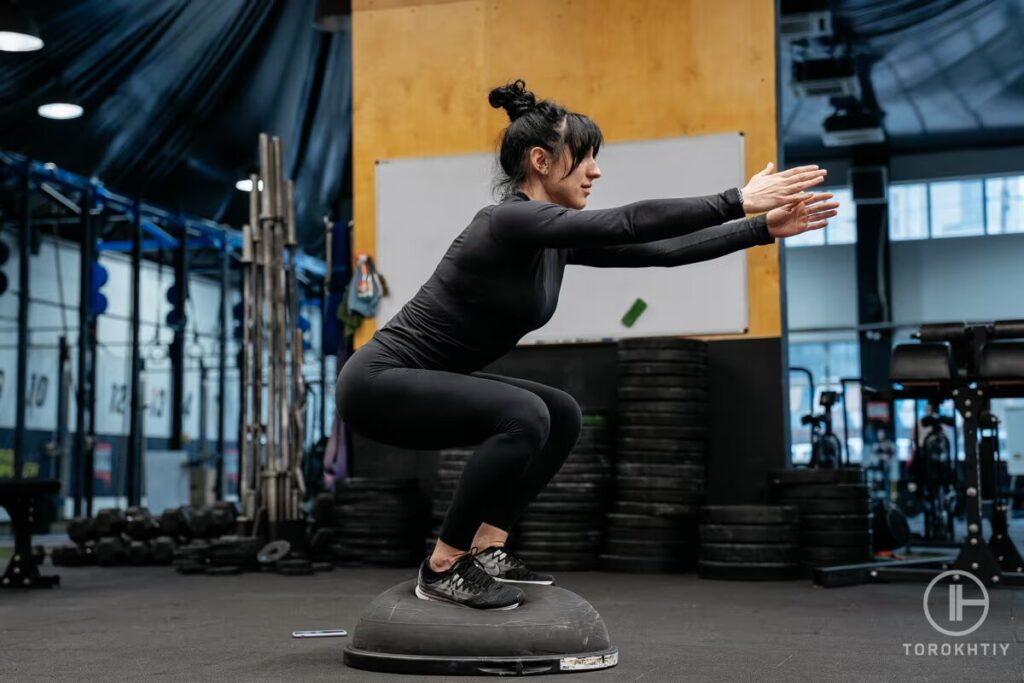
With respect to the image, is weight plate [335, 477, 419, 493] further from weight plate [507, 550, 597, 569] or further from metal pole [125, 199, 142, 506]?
metal pole [125, 199, 142, 506]

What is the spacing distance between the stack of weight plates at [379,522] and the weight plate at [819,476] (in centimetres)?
178

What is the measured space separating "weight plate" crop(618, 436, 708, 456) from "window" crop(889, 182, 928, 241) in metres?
9.45

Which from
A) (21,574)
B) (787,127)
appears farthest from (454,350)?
(787,127)

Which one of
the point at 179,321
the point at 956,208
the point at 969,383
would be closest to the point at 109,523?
the point at 969,383

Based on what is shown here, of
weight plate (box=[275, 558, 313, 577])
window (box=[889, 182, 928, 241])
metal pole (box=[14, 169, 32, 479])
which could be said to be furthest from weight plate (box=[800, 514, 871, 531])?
window (box=[889, 182, 928, 241])

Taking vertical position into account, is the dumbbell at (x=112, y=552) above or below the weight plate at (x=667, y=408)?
below

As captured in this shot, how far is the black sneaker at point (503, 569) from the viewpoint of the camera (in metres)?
2.39

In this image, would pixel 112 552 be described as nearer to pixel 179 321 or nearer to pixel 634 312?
pixel 634 312

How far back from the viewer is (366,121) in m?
6.27

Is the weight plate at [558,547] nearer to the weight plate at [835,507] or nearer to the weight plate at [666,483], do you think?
the weight plate at [666,483]

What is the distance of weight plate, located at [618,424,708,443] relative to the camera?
5.23 m

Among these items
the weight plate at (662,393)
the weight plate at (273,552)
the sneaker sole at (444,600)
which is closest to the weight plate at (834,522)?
the weight plate at (662,393)

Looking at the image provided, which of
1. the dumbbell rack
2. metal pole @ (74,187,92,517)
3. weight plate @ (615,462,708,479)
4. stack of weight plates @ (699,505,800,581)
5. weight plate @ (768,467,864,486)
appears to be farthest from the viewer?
metal pole @ (74,187,92,517)

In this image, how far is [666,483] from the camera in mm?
5172
